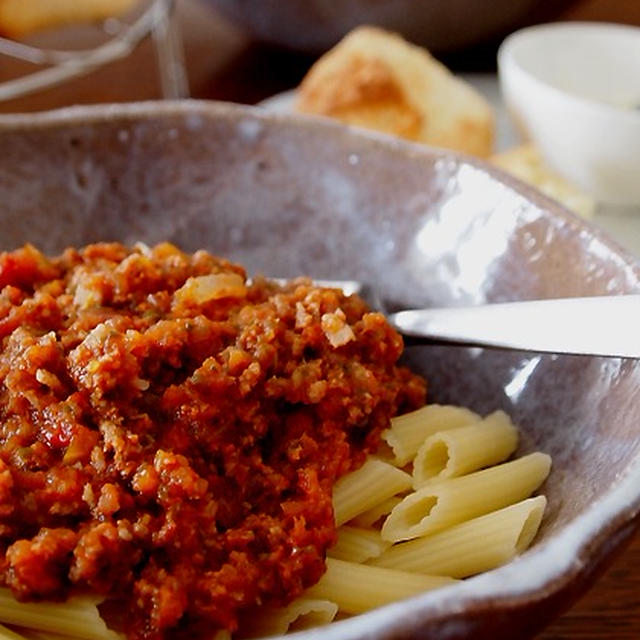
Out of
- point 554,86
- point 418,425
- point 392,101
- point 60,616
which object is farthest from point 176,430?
point 554,86

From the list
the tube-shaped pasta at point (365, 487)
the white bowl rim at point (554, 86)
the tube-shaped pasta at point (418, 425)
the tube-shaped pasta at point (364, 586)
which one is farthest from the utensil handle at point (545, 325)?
the white bowl rim at point (554, 86)

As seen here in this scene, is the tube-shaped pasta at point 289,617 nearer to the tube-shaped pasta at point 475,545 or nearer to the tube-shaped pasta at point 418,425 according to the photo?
the tube-shaped pasta at point 475,545

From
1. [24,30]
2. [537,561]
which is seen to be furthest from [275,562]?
[24,30]

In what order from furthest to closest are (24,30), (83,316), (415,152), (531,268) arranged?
1. (24,30)
2. (415,152)
3. (531,268)
4. (83,316)

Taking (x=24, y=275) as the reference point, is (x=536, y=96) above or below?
below

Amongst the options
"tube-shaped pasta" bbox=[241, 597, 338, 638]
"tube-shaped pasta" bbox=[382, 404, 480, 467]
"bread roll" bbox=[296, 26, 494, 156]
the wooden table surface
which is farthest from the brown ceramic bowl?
"tube-shaped pasta" bbox=[241, 597, 338, 638]

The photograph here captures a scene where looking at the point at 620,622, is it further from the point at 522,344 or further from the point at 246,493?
the point at 246,493
